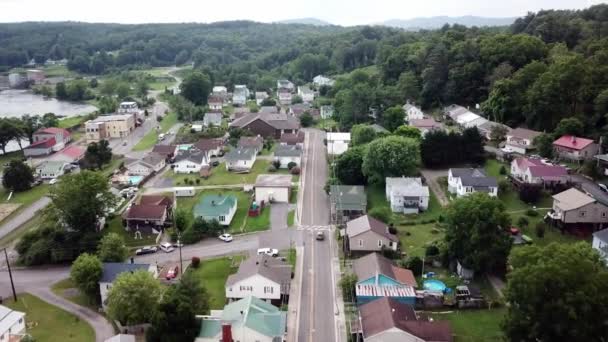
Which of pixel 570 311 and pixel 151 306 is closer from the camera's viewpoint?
pixel 570 311

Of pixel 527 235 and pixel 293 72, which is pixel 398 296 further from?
pixel 293 72

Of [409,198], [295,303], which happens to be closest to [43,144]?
[409,198]

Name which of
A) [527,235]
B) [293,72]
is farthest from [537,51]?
[293,72]

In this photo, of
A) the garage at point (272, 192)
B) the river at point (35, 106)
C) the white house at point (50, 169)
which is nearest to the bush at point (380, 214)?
the garage at point (272, 192)

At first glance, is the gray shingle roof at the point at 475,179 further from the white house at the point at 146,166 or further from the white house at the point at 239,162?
the white house at the point at 146,166

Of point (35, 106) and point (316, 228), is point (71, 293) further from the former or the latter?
point (35, 106)

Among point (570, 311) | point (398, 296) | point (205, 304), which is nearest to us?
point (570, 311)

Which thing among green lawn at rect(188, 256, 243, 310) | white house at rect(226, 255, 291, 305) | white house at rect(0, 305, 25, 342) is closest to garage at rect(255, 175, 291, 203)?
green lawn at rect(188, 256, 243, 310)
